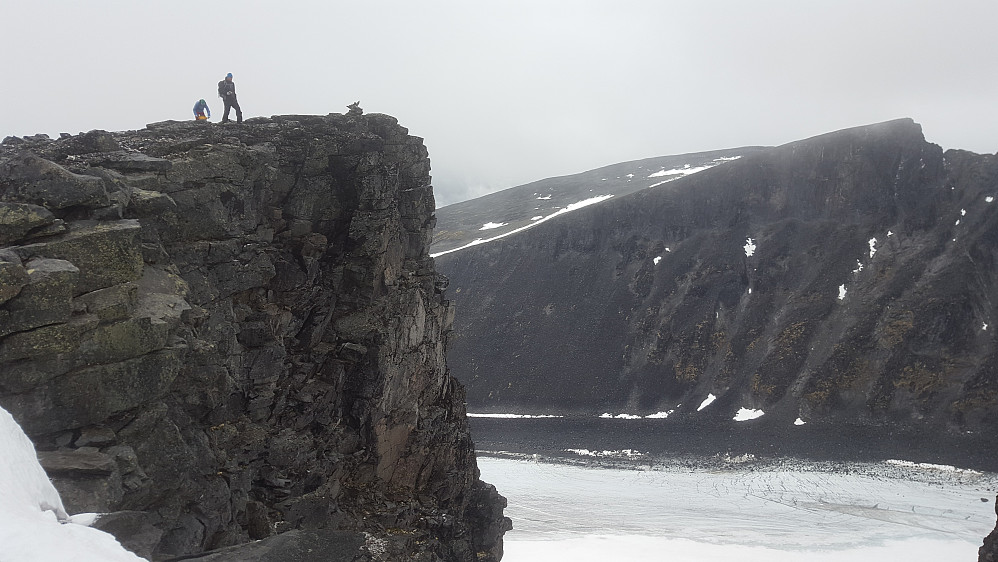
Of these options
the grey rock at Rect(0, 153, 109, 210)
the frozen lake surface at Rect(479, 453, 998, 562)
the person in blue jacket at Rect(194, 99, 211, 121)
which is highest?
the person in blue jacket at Rect(194, 99, 211, 121)

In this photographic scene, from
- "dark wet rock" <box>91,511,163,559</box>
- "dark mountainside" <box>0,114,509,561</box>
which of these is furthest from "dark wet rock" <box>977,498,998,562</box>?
"dark wet rock" <box>91,511,163,559</box>

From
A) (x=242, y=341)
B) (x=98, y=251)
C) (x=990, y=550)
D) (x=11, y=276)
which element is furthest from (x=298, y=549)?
(x=990, y=550)

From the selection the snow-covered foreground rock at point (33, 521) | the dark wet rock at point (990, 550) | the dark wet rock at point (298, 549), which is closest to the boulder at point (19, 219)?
the snow-covered foreground rock at point (33, 521)

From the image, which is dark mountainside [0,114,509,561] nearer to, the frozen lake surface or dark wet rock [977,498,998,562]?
the frozen lake surface

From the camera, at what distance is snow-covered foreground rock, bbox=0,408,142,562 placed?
5660mm

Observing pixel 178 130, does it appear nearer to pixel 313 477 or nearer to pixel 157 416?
pixel 157 416

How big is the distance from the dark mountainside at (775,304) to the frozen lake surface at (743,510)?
4.94 meters

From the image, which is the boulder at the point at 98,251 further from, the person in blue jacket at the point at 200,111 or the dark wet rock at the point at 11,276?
the person in blue jacket at the point at 200,111

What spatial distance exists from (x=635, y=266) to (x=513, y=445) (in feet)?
106

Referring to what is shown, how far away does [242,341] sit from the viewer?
16.7 m

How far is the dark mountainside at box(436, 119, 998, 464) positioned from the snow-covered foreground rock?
52.5 meters

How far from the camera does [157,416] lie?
11.4 metres

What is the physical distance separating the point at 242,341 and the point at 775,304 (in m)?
62.8

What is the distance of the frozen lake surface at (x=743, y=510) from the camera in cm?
3466
